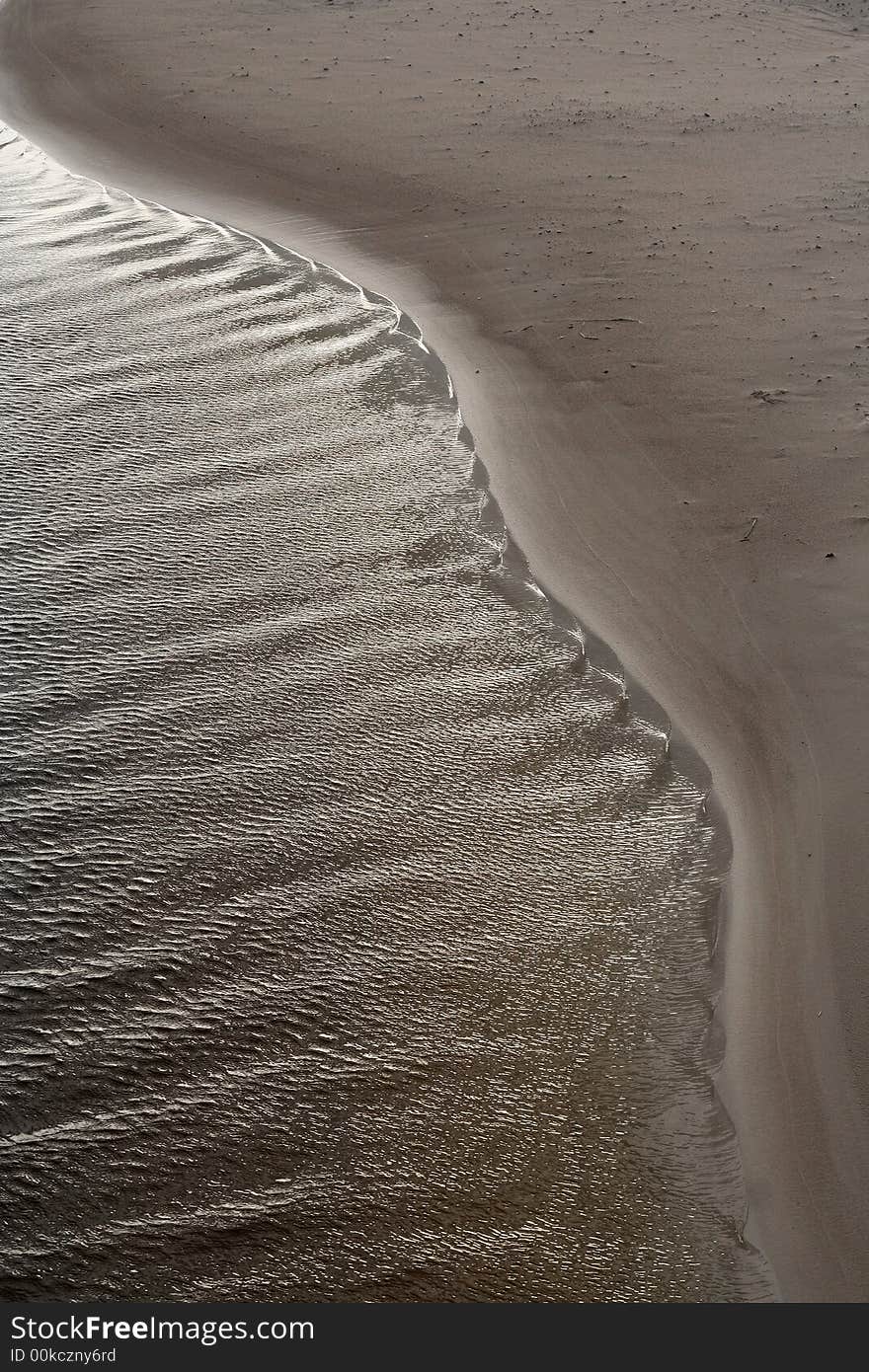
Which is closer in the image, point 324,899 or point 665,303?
point 324,899

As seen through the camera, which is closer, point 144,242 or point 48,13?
point 144,242

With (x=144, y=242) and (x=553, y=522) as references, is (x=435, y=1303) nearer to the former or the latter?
(x=553, y=522)

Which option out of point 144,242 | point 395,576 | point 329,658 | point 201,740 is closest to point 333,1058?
point 201,740

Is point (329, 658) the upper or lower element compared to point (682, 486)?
lower

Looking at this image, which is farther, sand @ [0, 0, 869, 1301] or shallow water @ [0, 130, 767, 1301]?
sand @ [0, 0, 869, 1301]

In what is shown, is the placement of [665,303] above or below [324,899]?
above
